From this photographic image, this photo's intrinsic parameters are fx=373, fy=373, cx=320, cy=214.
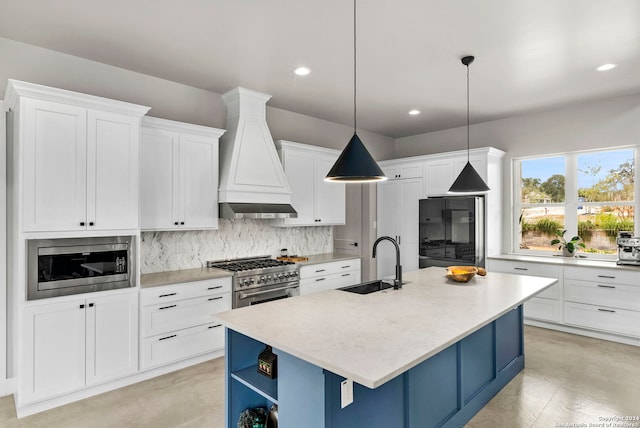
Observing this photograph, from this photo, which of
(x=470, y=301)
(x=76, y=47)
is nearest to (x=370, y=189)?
(x=470, y=301)

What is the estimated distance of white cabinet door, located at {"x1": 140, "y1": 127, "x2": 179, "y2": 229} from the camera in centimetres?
346

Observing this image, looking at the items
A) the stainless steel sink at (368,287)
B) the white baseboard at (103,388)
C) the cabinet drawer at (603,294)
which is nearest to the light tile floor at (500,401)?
the white baseboard at (103,388)

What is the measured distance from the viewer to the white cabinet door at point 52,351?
2.66m

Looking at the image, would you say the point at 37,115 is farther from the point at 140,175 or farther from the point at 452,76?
the point at 452,76

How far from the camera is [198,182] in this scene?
3818mm

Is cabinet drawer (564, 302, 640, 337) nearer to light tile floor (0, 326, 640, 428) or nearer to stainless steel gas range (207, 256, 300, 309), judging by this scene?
light tile floor (0, 326, 640, 428)

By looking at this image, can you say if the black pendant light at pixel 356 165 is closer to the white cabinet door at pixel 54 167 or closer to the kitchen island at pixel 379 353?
the kitchen island at pixel 379 353

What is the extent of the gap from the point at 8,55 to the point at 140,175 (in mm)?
1333

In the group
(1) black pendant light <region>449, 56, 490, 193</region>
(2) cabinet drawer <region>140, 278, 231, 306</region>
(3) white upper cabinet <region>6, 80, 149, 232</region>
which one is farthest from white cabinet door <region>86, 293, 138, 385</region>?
(1) black pendant light <region>449, 56, 490, 193</region>

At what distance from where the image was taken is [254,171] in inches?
163

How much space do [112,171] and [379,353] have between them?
102 inches

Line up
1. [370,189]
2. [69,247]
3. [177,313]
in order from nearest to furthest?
[69,247] < [177,313] < [370,189]

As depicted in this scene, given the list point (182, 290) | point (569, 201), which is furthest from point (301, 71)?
point (569, 201)

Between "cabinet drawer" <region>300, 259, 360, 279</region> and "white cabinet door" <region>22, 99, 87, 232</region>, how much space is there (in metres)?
2.40
